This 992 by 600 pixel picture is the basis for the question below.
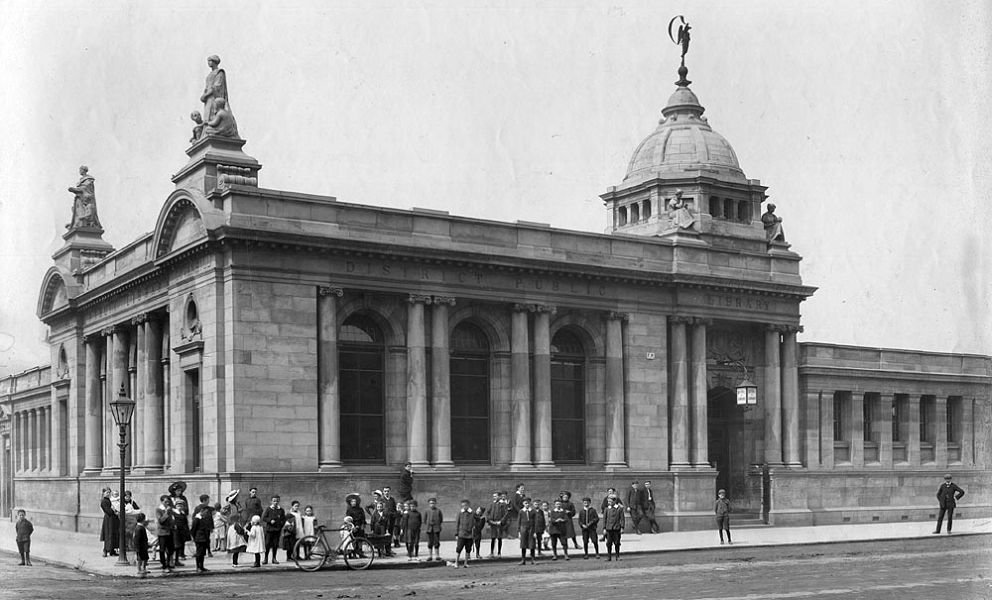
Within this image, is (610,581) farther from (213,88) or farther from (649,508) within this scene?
(213,88)

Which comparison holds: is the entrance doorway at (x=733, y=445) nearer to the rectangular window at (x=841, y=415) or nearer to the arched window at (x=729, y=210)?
the rectangular window at (x=841, y=415)

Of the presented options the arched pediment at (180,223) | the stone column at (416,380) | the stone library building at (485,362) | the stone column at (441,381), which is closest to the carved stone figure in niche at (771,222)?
the stone library building at (485,362)

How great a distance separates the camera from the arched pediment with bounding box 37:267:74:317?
53812 mm

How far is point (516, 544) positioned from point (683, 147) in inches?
853

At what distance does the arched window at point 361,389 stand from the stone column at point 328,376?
0.99 meters

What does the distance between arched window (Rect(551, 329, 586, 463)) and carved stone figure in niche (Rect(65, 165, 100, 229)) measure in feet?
77.6

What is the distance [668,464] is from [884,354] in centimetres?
1406

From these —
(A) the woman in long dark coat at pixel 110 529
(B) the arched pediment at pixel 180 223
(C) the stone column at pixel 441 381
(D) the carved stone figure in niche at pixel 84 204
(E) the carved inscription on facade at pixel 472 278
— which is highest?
(D) the carved stone figure in niche at pixel 84 204

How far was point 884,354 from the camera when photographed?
54125 millimetres

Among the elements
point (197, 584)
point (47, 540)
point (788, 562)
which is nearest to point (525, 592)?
point (197, 584)

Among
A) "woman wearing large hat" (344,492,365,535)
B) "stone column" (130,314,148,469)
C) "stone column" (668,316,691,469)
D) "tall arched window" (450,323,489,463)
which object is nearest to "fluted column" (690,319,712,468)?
"stone column" (668,316,691,469)

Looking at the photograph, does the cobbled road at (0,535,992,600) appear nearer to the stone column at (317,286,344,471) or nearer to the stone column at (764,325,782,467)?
the stone column at (317,286,344,471)

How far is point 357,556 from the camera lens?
30750 millimetres

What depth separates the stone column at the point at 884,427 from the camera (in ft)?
173
